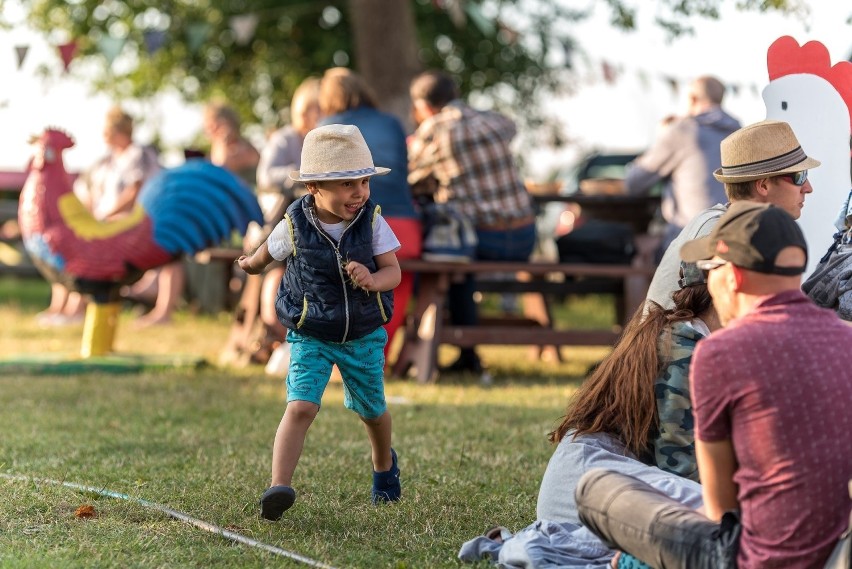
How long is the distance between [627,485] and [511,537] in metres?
0.80

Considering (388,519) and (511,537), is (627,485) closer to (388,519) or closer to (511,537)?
(511,537)

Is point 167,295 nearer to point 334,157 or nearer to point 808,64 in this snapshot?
point 808,64

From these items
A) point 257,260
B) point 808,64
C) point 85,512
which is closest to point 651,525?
point 257,260

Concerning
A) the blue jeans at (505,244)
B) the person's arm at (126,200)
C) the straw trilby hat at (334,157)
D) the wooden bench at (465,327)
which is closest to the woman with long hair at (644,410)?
the straw trilby hat at (334,157)

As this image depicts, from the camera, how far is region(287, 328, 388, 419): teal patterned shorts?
485 cm

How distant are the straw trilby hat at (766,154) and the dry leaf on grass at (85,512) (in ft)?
8.69

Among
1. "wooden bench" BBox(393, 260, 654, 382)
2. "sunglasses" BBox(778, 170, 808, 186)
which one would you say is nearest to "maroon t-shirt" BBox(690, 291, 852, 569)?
"sunglasses" BBox(778, 170, 808, 186)

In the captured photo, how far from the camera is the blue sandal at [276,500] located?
→ 459 centimetres

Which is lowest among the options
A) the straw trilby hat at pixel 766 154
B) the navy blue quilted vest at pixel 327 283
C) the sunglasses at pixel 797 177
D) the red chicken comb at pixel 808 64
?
the navy blue quilted vest at pixel 327 283

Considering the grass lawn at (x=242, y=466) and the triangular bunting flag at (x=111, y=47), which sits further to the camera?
the triangular bunting flag at (x=111, y=47)

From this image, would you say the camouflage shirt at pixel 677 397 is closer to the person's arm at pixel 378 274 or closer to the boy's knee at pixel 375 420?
the person's arm at pixel 378 274

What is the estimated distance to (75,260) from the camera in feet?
30.8

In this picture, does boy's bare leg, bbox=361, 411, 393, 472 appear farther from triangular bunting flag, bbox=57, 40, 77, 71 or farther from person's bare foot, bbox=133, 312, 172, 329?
triangular bunting flag, bbox=57, 40, 77, 71

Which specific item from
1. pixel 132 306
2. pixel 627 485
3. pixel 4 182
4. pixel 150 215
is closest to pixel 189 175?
pixel 150 215
